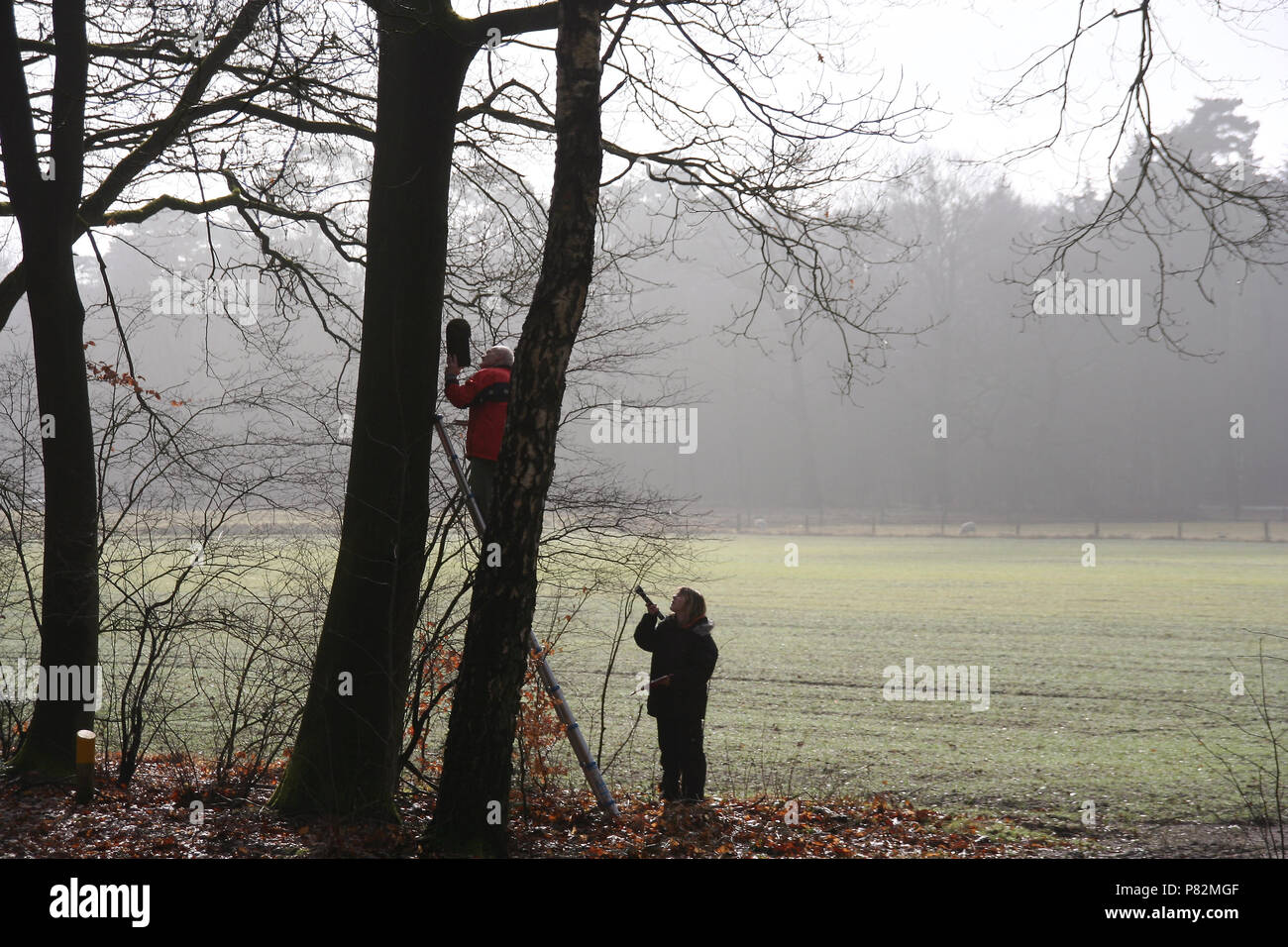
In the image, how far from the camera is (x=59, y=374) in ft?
24.4

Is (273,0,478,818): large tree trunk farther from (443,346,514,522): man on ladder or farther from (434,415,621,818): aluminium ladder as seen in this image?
(443,346,514,522): man on ladder

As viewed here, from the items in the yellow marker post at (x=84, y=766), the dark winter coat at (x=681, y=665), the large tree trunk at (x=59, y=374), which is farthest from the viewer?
the dark winter coat at (x=681, y=665)

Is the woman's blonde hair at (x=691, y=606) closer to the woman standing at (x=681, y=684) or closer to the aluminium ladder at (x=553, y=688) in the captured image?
the woman standing at (x=681, y=684)

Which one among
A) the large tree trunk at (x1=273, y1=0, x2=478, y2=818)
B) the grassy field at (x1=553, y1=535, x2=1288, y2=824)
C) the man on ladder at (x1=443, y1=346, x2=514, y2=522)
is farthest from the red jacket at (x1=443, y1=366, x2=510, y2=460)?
the grassy field at (x1=553, y1=535, x2=1288, y2=824)

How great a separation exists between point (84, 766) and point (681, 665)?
3.95 m

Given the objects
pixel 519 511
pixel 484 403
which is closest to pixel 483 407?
pixel 484 403

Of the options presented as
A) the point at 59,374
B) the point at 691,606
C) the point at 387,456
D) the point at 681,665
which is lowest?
the point at 681,665

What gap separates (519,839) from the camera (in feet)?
20.2

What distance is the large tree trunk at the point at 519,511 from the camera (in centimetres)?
519

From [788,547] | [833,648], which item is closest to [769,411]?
[788,547]

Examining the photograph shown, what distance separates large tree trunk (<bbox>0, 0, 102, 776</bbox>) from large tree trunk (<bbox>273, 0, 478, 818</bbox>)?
6.99 ft

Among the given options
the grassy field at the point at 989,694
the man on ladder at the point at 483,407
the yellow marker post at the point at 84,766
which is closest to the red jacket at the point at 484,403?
the man on ladder at the point at 483,407

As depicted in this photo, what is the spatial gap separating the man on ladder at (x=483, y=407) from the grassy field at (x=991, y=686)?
338cm

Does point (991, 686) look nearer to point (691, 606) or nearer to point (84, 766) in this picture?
point (691, 606)
